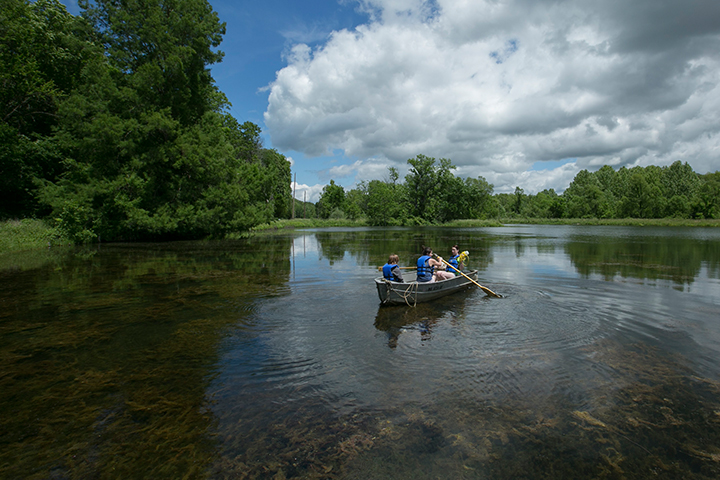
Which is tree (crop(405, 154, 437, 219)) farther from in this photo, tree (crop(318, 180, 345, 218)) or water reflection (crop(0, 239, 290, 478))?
water reflection (crop(0, 239, 290, 478))

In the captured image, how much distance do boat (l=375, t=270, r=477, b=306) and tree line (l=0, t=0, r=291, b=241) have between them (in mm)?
25557

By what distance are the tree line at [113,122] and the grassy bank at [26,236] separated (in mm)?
963

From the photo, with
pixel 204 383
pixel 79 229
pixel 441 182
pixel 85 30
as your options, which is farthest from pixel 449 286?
pixel 441 182

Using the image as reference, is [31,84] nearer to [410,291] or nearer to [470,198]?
[410,291]

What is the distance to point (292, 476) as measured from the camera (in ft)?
12.6

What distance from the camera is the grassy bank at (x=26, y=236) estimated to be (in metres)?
23.4

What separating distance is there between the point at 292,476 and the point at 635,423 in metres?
4.41

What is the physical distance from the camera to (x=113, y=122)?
91.8ft

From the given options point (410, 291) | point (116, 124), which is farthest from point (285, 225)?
point (410, 291)

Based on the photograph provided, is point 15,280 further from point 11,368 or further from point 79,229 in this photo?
point 79,229

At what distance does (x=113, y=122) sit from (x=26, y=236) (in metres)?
9.99

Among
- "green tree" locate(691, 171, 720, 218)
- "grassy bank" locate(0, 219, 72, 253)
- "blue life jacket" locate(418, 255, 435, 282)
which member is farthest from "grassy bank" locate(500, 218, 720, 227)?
"grassy bank" locate(0, 219, 72, 253)

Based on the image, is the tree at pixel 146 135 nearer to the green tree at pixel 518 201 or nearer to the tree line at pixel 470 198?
the tree line at pixel 470 198

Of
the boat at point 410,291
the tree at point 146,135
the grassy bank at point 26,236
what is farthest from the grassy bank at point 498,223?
the boat at point 410,291
